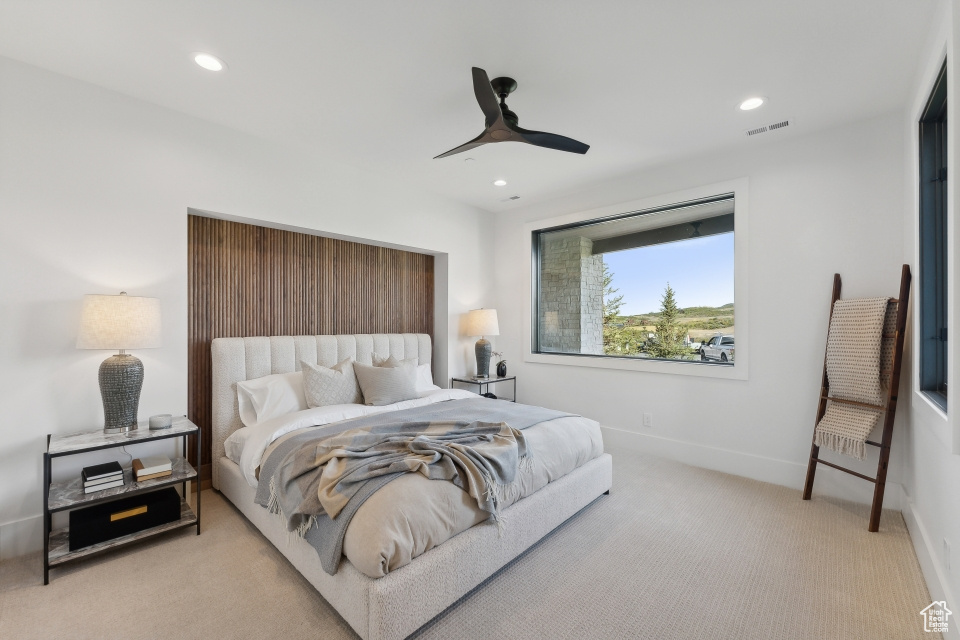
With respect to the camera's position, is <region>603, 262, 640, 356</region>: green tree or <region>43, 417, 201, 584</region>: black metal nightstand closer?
<region>43, 417, 201, 584</region>: black metal nightstand

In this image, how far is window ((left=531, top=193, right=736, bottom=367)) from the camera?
148 inches

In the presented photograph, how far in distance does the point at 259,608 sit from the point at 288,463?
623 mm

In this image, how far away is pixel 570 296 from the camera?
484 cm

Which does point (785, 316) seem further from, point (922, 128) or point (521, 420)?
point (521, 420)

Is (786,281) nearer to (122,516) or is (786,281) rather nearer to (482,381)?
(482,381)

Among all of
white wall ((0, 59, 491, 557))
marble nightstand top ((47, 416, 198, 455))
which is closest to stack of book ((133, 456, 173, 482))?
marble nightstand top ((47, 416, 198, 455))

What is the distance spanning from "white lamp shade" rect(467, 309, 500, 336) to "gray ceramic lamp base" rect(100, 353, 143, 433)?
116 inches

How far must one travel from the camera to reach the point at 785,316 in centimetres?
325

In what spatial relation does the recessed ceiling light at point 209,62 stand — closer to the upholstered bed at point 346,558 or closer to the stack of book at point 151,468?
the upholstered bed at point 346,558

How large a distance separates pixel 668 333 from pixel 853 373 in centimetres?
146

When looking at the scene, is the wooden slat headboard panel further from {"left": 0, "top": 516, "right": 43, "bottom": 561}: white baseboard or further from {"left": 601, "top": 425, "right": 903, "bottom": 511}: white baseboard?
{"left": 601, "top": 425, "right": 903, "bottom": 511}: white baseboard

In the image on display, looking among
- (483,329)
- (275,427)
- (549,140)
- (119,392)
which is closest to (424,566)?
(275,427)

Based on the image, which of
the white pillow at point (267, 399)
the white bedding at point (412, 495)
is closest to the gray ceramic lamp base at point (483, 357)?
the white bedding at point (412, 495)

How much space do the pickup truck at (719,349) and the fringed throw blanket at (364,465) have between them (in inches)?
81.2
